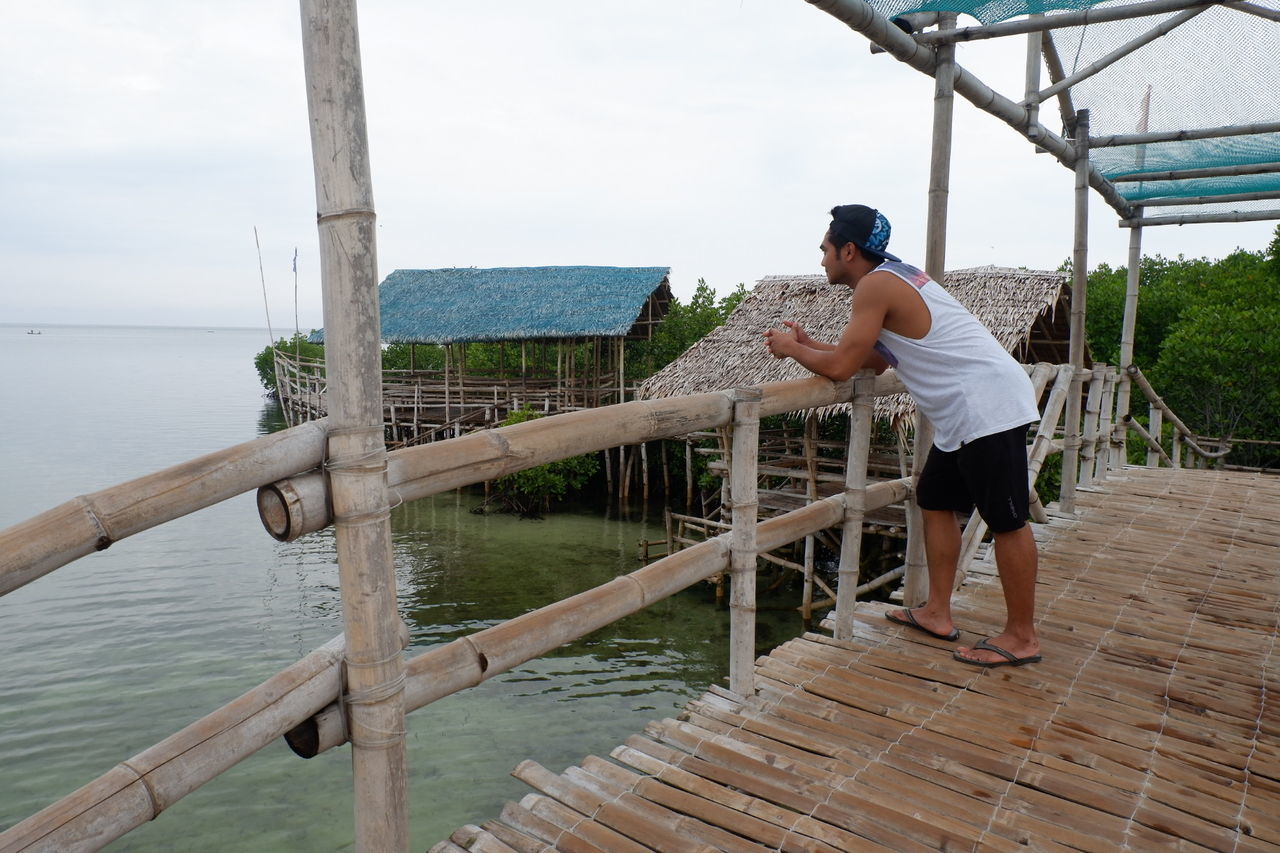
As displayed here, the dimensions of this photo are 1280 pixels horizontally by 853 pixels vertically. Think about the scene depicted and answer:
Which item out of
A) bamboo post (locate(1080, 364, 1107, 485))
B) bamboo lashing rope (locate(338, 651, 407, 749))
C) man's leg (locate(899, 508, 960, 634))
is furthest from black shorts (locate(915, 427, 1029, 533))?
bamboo post (locate(1080, 364, 1107, 485))

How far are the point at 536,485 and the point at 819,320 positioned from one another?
21.1 ft

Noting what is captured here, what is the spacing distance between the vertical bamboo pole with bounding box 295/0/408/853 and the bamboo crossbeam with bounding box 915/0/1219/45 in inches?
86.5

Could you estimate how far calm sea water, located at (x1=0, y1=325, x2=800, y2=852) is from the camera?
21.2 ft

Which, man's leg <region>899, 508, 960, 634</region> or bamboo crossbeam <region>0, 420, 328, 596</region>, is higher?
bamboo crossbeam <region>0, 420, 328, 596</region>

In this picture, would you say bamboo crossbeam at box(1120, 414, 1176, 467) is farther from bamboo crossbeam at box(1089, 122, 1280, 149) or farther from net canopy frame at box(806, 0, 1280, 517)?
bamboo crossbeam at box(1089, 122, 1280, 149)

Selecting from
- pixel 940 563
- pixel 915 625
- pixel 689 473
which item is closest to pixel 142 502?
pixel 940 563

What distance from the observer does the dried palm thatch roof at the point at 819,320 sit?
1071cm

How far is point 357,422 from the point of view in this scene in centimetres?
131

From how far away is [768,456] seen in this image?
45.8 ft

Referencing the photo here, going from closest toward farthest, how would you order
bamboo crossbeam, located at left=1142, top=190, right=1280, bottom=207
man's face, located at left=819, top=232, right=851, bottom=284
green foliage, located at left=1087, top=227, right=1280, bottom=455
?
1. man's face, located at left=819, top=232, right=851, bottom=284
2. bamboo crossbeam, located at left=1142, top=190, right=1280, bottom=207
3. green foliage, located at left=1087, top=227, right=1280, bottom=455

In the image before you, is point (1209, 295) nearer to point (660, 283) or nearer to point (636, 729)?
point (660, 283)

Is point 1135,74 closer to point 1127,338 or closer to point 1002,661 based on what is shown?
point 1127,338

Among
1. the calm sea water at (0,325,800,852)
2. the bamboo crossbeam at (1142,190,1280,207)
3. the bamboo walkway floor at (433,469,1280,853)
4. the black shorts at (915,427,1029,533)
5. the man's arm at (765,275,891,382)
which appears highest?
the bamboo crossbeam at (1142,190,1280,207)

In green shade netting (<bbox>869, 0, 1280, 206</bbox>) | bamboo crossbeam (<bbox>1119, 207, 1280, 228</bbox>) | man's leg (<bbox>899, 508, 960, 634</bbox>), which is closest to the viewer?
man's leg (<bbox>899, 508, 960, 634</bbox>)
